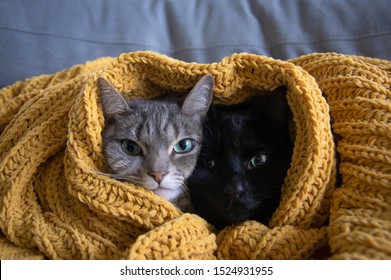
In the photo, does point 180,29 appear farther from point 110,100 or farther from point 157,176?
point 157,176

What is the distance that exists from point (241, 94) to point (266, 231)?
46 cm

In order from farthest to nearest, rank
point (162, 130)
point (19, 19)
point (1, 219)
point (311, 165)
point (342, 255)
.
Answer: point (19, 19)
point (162, 130)
point (1, 219)
point (311, 165)
point (342, 255)

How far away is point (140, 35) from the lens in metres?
1.58

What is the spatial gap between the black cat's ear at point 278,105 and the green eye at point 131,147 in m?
0.42

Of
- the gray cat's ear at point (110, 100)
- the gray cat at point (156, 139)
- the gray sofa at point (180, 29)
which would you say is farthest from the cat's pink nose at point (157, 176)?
the gray sofa at point (180, 29)

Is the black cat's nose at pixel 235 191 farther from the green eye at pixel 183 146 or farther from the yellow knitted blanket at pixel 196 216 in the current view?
the green eye at pixel 183 146

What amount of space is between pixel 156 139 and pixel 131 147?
84mm

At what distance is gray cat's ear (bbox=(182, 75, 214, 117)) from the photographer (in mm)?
1061

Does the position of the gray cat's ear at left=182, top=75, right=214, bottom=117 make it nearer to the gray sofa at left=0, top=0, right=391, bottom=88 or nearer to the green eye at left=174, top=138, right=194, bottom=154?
the green eye at left=174, top=138, right=194, bottom=154

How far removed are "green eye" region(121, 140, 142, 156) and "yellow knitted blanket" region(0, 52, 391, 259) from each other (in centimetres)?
9

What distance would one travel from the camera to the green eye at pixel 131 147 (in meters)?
1.09

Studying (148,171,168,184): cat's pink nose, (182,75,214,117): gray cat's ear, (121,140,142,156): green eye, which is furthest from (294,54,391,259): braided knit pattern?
(121,140,142,156): green eye

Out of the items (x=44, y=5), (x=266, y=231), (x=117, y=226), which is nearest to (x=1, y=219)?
(x=117, y=226)
